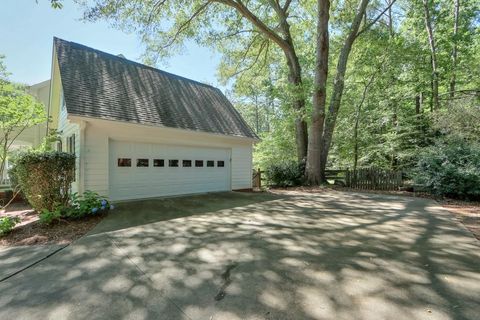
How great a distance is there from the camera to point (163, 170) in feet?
28.4

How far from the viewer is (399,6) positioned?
16.8 m

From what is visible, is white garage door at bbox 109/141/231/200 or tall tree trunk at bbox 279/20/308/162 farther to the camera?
tall tree trunk at bbox 279/20/308/162

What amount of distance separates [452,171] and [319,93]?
580 centimetres

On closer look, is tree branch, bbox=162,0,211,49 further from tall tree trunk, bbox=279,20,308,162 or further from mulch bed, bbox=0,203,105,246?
mulch bed, bbox=0,203,105,246

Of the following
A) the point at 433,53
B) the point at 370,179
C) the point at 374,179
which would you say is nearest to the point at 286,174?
the point at 370,179

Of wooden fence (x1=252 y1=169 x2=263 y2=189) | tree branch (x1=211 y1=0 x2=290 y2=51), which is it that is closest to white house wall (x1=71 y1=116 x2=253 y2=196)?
wooden fence (x1=252 y1=169 x2=263 y2=189)

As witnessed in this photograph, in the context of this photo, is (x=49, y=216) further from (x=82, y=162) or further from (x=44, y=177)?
(x=82, y=162)

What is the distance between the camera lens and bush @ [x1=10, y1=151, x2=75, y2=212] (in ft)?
17.8

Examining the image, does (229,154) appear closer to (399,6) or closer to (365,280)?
(365,280)

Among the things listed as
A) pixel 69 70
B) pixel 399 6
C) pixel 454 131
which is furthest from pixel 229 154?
pixel 399 6

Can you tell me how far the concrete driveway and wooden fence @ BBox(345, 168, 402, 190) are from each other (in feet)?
18.1

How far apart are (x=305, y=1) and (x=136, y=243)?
14.6 metres

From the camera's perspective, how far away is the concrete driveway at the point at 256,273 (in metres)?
2.34

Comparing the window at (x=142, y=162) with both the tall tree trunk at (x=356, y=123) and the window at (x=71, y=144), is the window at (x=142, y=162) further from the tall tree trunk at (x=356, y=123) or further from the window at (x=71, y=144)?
the tall tree trunk at (x=356, y=123)
